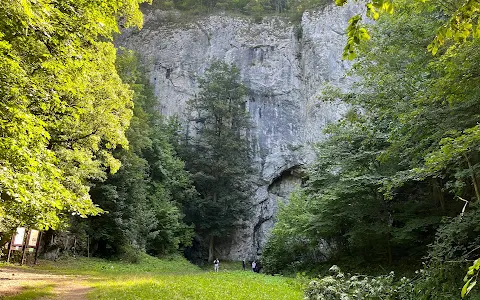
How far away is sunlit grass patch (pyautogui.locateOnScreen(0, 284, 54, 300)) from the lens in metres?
6.70

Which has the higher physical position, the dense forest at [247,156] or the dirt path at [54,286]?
the dense forest at [247,156]

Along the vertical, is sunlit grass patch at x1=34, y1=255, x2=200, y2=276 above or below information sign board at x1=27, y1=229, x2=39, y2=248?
below

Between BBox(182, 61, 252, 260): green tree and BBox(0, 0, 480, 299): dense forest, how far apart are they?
135mm

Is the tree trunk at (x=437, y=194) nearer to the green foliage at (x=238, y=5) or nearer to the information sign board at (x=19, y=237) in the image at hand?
the information sign board at (x=19, y=237)

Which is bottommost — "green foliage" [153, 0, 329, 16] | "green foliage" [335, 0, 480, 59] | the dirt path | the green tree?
the dirt path

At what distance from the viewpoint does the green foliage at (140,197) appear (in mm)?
19875

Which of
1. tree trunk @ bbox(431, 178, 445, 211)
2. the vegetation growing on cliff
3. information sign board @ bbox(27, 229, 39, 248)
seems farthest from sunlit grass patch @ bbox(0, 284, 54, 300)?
tree trunk @ bbox(431, 178, 445, 211)

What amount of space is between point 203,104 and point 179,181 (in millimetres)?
8667

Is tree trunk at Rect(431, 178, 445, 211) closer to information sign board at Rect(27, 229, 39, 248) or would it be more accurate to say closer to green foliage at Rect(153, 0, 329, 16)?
information sign board at Rect(27, 229, 39, 248)

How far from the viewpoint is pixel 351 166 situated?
14.7 metres

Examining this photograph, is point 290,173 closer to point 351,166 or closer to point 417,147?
point 351,166

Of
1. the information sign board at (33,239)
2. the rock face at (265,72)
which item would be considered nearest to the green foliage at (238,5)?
the rock face at (265,72)

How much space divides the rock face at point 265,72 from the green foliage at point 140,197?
7039 mm

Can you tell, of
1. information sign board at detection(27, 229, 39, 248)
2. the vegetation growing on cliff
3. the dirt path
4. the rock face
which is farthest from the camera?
the rock face
